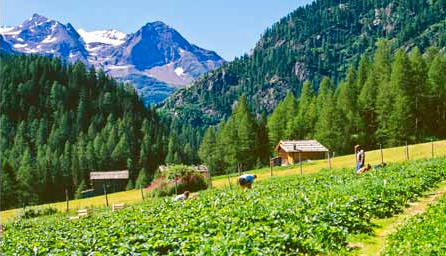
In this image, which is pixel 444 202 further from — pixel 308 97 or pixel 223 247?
pixel 308 97

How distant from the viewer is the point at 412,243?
13.3 metres

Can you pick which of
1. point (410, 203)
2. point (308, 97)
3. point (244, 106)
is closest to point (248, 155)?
point (244, 106)

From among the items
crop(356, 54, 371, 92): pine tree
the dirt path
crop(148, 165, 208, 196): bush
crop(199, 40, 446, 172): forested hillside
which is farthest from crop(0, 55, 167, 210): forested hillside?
the dirt path

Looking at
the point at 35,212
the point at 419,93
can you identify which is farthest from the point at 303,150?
the point at 35,212

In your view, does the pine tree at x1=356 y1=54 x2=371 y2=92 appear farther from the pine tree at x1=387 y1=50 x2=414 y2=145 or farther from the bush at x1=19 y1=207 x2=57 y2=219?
the bush at x1=19 y1=207 x2=57 y2=219

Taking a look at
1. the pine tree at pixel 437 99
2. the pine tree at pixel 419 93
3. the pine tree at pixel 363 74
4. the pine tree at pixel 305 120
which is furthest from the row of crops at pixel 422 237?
the pine tree at pixel 363 74

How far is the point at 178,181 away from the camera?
2111 inches

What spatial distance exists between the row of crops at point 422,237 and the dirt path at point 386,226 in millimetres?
524

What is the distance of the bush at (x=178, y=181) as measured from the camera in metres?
53.6

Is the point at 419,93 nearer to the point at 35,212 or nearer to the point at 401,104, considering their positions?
the point at 401,104

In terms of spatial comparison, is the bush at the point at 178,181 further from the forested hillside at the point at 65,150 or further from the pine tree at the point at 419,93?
the forested hillside at the point at 65,150

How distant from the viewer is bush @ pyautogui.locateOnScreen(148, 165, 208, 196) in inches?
2111

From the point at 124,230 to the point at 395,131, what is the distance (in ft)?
290

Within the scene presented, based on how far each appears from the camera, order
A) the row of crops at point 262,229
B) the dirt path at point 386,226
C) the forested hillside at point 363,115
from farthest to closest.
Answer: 1. the forested hillside at point 363,115
2. the dirt path at point 386,226
3. the row of crops at point 262,229
